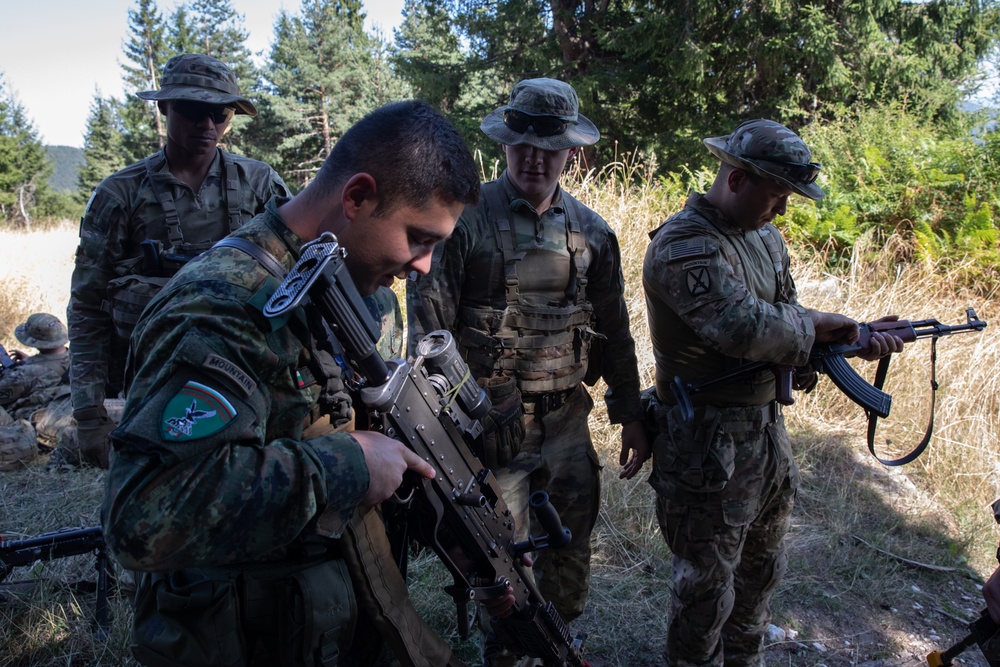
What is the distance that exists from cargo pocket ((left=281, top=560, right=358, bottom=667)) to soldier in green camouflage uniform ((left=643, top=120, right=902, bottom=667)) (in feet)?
4.94

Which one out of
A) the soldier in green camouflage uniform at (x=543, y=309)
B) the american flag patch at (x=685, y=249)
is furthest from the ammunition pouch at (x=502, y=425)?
the american flag patch at (x=685, y=249)

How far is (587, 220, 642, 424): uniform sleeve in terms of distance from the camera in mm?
2852

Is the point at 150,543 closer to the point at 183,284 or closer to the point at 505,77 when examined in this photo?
the point at 183,284

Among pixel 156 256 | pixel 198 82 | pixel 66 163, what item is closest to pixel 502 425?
pixel 156 256

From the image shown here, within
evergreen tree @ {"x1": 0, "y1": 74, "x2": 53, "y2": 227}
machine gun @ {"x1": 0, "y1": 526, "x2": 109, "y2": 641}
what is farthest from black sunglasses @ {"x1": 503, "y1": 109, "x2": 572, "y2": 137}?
evergreen tree @ {"x1": 0, "y1": 74, "x2": 53, "y2": 227}

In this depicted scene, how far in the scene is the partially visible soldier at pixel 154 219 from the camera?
3.04 m

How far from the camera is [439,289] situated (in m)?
2.58

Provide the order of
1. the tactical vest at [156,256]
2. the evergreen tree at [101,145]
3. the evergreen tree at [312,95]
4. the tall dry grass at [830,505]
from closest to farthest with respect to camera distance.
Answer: the tactical vest at [156,256] < the tall dry grass at [830,505] < the evergreen tree at [312,95] < the evergreen tree at [101,145]

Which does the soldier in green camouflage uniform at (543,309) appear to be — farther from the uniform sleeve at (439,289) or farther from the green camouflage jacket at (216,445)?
the green camouflage jacket at (216,445)

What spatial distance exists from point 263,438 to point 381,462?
229mm

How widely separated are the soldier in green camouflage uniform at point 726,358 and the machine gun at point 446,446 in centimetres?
74

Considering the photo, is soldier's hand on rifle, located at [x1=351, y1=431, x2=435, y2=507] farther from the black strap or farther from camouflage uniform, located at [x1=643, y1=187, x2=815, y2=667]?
camouflage uniform, located at [x1=643, y1=187, x2=815, y2=667]

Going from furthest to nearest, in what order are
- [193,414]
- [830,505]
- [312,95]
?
1. [312,95]
2. [830,505]
3. [193,414]

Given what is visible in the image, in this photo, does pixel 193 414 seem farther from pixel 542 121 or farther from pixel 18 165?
pixel 18 165
